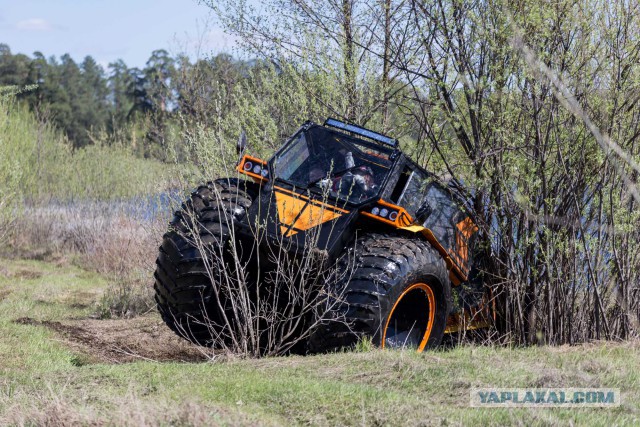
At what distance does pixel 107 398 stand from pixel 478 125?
16.9 ft

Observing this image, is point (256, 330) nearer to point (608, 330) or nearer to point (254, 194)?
point (254, 194)

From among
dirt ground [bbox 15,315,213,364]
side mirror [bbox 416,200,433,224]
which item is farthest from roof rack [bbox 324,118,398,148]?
dirt ground [bbox 15,315,213,364]

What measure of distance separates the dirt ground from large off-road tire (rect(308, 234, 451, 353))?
47.9 inches

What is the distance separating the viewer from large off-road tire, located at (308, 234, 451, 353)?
23.5ft

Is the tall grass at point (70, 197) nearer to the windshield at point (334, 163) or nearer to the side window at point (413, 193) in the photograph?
the windshield at point (334, 163)

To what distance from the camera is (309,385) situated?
223 inches

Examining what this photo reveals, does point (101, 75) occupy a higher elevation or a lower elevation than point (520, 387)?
higher

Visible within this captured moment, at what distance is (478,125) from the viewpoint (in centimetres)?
903

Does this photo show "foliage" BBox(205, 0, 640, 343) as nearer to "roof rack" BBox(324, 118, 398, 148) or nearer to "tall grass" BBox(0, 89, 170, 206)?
"roof rack" BBox(324, 118, 398, 148)

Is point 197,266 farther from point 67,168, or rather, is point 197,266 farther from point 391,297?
point 67,168

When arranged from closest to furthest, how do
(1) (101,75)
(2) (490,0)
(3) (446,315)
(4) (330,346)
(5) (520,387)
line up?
(5) (520,387) < (4) (330,346) < (3) (446,315) < (2) (490,0) < (1) (101,75)

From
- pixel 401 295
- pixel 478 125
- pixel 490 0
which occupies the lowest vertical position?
pixel 401 295

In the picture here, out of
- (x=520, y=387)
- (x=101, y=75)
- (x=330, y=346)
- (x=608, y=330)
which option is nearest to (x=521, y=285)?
(x=608, y=330)

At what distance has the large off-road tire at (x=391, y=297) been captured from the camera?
7.15 meters
